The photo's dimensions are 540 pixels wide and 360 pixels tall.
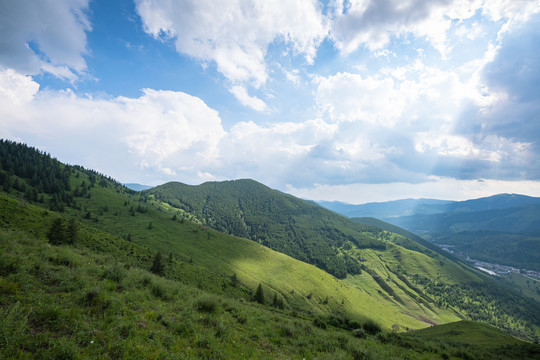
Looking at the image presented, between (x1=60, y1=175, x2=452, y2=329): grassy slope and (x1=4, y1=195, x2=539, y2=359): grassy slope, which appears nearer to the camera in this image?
(x1=4, y1=195, x2=539, y2=359): grassy slope

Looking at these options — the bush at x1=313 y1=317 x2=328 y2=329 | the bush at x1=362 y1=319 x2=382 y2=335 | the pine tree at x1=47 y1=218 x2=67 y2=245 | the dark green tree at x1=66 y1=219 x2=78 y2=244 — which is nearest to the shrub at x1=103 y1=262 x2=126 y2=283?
the bush at x1=313 y1=317 x2=328 y2=329

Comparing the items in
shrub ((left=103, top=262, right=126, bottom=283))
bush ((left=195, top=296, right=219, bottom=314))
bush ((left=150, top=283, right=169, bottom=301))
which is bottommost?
bush ((left=195, top=296, right=219, bottom=314))

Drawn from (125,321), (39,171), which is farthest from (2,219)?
(39,171)

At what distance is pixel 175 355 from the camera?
9656 mm

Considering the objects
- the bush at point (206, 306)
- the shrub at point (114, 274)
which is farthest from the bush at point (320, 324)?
the shrub at point (114, 274)

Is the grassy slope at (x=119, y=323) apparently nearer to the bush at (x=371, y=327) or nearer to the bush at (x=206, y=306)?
the bush at (x=206, y=306)

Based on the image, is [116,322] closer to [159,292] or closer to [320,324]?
[159,292]

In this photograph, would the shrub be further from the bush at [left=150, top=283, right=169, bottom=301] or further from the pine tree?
the pine tree

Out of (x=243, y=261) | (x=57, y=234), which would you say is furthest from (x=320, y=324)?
(x=243, y=261)

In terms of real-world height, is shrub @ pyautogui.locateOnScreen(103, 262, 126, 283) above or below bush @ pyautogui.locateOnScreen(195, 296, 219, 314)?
above

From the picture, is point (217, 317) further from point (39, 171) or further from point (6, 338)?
point (39, 171)

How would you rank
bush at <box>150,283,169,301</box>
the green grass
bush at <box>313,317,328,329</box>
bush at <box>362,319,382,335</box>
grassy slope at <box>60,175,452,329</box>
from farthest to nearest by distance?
1. grassy slope at <box>60,175,452,329</box>
2. bush at <box>362,319,382,335</box>
3. bush at <box>313,317,328,329</box>
4. bush at <box>150,283,169,301</box>
5. the green grass

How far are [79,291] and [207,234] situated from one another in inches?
6274

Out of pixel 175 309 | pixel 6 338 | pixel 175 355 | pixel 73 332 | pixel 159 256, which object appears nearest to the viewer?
pixel 6 338
